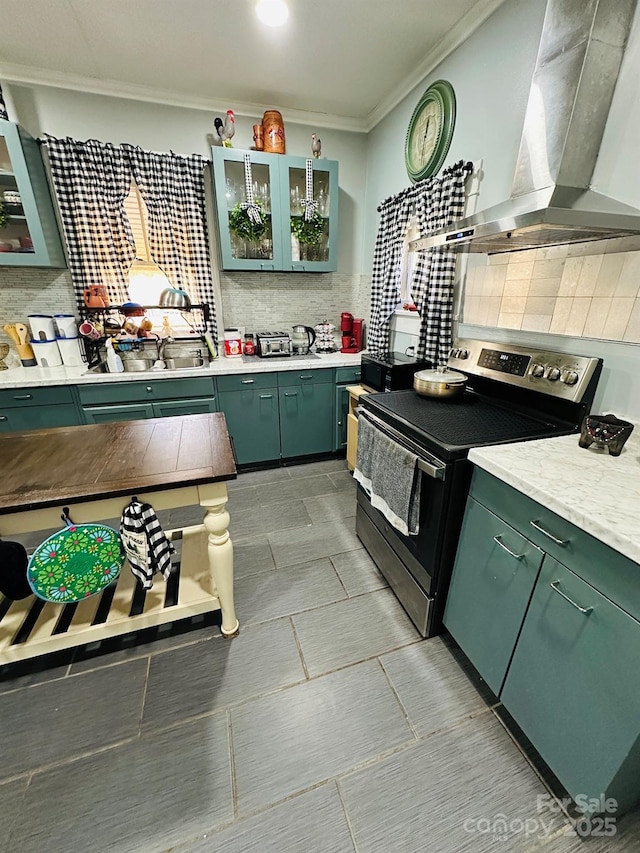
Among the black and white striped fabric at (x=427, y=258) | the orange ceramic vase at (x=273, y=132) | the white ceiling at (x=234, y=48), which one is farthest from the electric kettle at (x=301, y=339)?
the white ceiling at (x=234, y=48)

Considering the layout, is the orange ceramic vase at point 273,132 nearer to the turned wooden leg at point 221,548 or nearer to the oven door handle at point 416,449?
the oven door handle at point 416,449

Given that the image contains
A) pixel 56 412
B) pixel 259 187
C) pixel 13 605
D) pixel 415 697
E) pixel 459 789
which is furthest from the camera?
pixel 259 187

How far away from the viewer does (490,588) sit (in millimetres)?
1162

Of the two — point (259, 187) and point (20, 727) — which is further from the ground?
point (259, 187)

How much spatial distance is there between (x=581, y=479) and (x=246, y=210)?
2.72m

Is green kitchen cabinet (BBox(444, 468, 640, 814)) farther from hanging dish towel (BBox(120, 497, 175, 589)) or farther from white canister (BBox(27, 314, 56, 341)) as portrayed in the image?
white canister (BBox(27, 314, 56, 341))

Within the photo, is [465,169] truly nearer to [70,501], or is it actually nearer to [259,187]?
[259,187]

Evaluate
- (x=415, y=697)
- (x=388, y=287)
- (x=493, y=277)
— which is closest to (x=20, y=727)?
(x=415, y=697)

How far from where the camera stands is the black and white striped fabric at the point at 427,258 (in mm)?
1969

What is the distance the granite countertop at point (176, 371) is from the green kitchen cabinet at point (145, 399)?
0.05 metres

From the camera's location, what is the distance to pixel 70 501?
108cm

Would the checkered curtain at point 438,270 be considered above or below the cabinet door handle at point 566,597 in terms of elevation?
above

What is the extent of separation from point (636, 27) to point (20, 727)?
3.19 meters

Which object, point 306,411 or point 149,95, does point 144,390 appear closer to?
point 306,411
